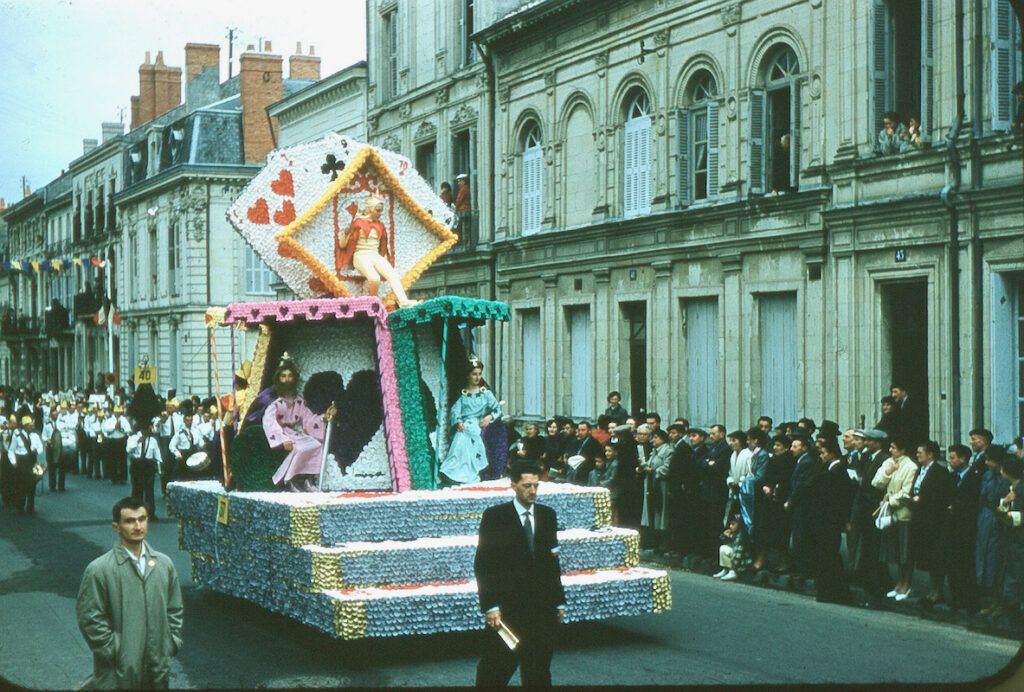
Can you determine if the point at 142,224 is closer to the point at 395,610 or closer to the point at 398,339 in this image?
the point at 398,339

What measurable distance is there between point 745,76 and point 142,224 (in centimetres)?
942

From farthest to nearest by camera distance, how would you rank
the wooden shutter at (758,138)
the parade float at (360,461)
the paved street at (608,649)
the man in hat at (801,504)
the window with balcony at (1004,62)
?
the wooden shutter at (758,138) < the window with balcony at (1004,62) < the man in hat at (801,504) < the parade float at (360,461) < the paved street at (608,649)

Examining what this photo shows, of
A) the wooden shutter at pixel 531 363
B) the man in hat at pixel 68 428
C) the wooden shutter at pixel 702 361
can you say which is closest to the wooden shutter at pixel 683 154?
the wooden shutter at pixel 702 361

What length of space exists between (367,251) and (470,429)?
72.6 inches

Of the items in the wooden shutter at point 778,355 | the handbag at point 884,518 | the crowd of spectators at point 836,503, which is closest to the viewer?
the crowd of spectators at point 836,503

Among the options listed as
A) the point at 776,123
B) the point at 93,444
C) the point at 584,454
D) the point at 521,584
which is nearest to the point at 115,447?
the point at 93,444

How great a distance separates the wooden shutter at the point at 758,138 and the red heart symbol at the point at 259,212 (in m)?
10.3

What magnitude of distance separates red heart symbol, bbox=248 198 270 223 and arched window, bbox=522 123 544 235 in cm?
1438

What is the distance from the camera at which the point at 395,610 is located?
10.6 metres

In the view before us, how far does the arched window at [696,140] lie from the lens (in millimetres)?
22859

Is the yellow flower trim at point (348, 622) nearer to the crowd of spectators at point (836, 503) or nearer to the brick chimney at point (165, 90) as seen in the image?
the crowd of spectators at point (836, 503)

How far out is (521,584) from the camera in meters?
8.37

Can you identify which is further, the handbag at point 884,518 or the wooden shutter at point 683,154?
the wooden shutter at point 683,154

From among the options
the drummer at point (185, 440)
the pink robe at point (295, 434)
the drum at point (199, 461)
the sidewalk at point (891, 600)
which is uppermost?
the pink robe at point (295, 434)
